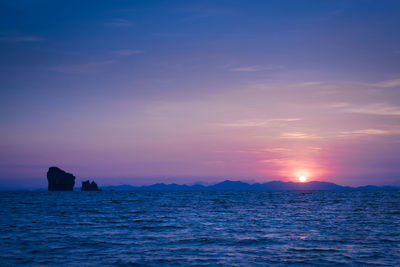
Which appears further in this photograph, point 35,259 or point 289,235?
point 289,235

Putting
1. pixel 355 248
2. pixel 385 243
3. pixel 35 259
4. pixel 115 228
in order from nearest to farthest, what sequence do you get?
pixel 35 259, pixel 355 248, pixel 385 243, pixel 115 228

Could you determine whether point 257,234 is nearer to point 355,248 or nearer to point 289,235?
point 289,235

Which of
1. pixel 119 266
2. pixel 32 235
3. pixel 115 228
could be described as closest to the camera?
pixel 119 266

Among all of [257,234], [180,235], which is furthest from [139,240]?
[257,234]

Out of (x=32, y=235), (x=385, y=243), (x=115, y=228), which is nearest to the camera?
(x=385, y=243)

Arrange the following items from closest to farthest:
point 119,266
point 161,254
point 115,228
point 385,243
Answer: point 119,266
point 161,254
point 385,243
point 115,228

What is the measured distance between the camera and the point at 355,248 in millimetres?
23391

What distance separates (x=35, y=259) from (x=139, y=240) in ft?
27.2

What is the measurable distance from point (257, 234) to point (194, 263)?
38.9ft

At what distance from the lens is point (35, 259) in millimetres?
19891

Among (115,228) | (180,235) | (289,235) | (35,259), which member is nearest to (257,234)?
(289,235)

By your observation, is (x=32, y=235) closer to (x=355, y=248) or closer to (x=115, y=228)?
(x=115, y=228)

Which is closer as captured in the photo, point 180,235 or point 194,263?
point 194,263

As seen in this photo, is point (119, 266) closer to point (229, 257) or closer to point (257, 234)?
point (229, 257)
